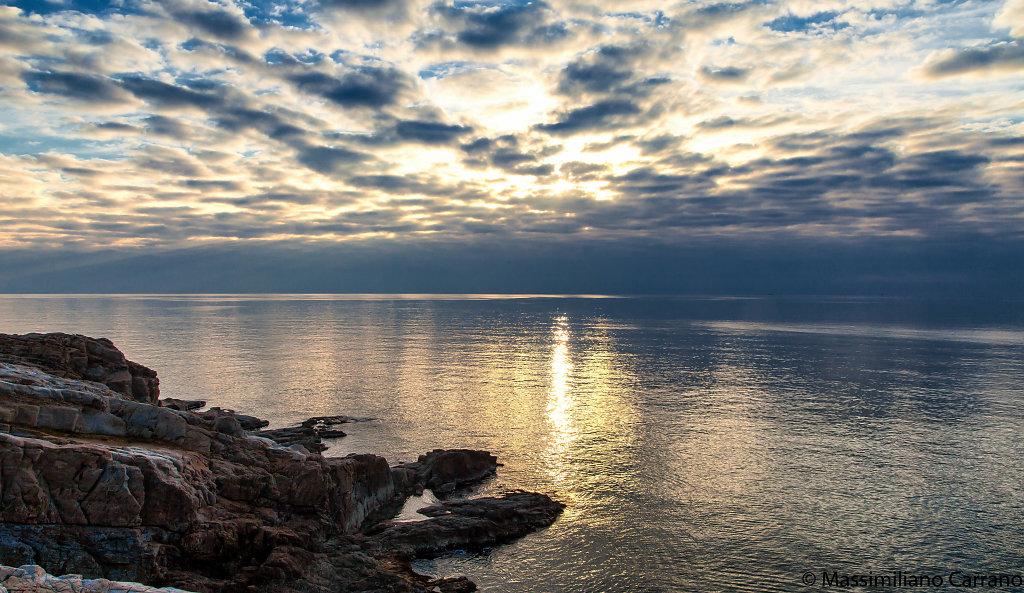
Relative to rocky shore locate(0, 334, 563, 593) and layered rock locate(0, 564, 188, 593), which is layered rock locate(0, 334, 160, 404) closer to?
rocky shore locate(0, 334, 563, 593)

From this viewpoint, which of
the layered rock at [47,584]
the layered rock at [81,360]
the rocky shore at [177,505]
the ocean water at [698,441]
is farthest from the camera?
the layered rock at [81,360]

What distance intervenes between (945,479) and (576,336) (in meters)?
120

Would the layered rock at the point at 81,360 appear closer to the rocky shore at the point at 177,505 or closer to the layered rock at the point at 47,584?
the rocky shore at the point at 177,505

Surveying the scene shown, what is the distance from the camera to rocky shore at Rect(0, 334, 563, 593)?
20.6 m

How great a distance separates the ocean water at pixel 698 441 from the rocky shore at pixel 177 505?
4130 millimetres

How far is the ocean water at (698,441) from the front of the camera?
98.8 feet

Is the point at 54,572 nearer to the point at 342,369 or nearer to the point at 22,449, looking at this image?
the point at 22,449

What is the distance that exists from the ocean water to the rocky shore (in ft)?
13.5

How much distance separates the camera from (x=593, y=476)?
4362 centimetres

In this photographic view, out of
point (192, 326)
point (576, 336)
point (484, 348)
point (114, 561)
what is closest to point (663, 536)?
point (114, 561)

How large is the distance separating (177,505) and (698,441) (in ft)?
144

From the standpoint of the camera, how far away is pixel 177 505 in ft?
75.0

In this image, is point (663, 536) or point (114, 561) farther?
point (663, 536)

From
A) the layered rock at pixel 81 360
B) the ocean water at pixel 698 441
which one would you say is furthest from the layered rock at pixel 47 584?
the layered rock at pixel 81 360
